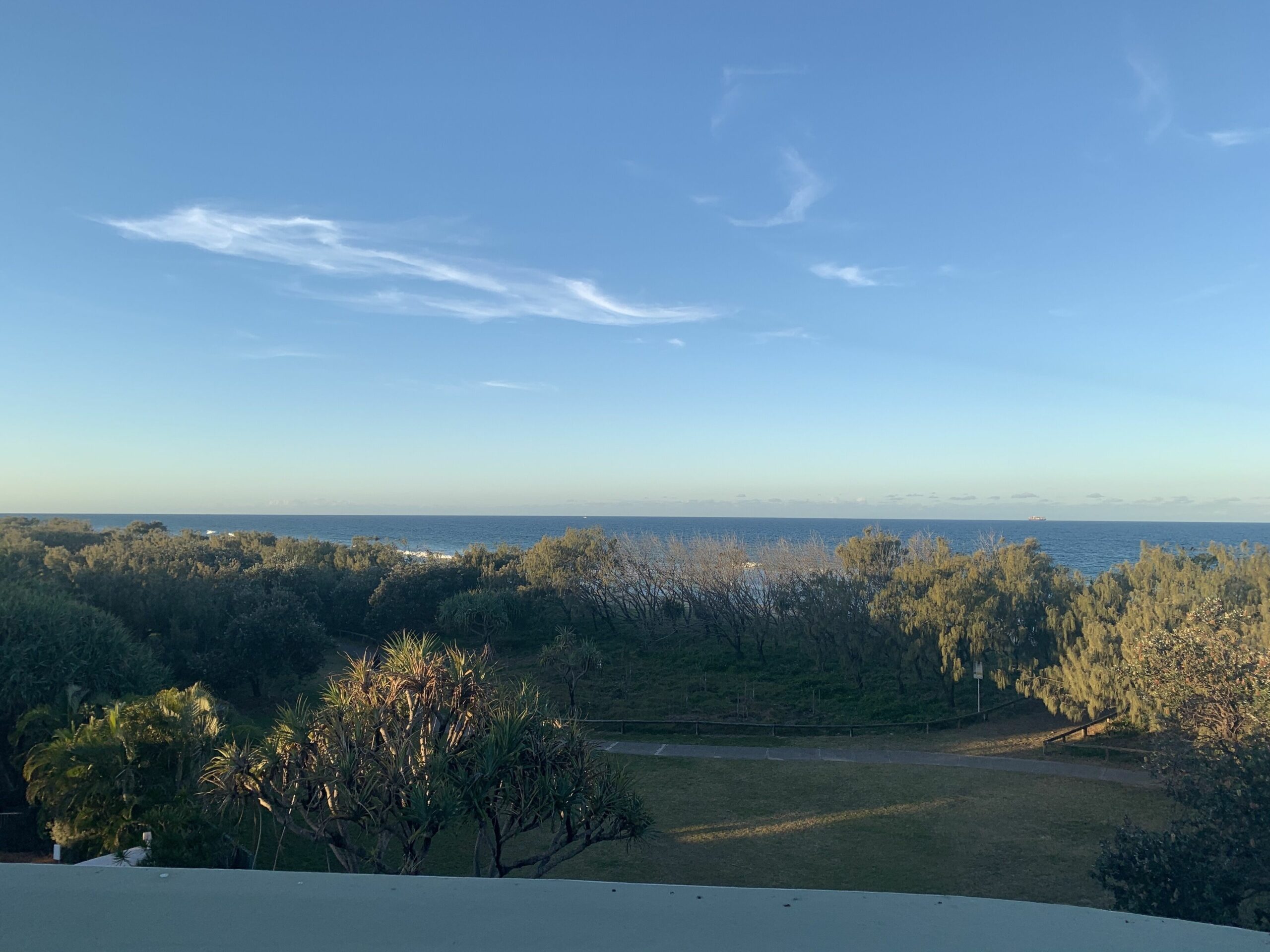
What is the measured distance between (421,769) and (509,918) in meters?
7.28

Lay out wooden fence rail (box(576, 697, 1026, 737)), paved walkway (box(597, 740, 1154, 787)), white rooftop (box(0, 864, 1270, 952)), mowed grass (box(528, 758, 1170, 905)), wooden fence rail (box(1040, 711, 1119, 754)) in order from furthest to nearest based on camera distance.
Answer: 1. wooden fence rail (box(576, 697, 1026, 737))
2. wooden fence rail (box(1040, 711, 1119, 754))
3. paved walkway (box(597, 740, 1154, 787))
4. mowed grass (box(528, 758, 1170, 905))
5. white rooftop (box(0, 864, 1270, 952))

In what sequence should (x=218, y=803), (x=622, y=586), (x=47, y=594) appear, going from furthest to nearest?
(x=622, y=586) → (x=47, y=594) → (x=218, y=803)

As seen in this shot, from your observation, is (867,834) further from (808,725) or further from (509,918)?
(509,918)

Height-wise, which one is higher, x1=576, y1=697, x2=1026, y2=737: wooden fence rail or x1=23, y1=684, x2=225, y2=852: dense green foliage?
x1=23, y1=684, x2=225, y2=852: dense green foliage

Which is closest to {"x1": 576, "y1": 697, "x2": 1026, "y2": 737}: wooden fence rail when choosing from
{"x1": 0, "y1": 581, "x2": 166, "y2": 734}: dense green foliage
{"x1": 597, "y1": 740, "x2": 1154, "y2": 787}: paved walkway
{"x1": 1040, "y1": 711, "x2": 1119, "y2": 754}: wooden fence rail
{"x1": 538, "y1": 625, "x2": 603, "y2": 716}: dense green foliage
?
{"x1": 597, "y1": 740, "x2": 1154, "y2": 787}: paved walkway

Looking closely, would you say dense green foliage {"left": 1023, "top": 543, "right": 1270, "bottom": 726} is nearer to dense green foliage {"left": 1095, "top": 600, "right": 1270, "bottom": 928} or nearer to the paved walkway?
the paved walkway

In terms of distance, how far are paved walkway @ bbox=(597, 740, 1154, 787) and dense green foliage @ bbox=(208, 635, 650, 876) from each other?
1054 centimetres

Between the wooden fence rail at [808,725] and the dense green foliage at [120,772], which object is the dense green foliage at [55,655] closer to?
the dense green foliage at [120,772]

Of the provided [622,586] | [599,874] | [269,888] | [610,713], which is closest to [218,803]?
[599,874]

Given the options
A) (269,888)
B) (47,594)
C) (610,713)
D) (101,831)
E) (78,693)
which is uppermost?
(269,888)

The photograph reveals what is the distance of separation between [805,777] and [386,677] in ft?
43.1

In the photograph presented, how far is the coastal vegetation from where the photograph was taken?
9.78 meters

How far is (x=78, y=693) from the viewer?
16.4 metres

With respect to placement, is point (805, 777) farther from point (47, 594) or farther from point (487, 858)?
point (47, 594)
